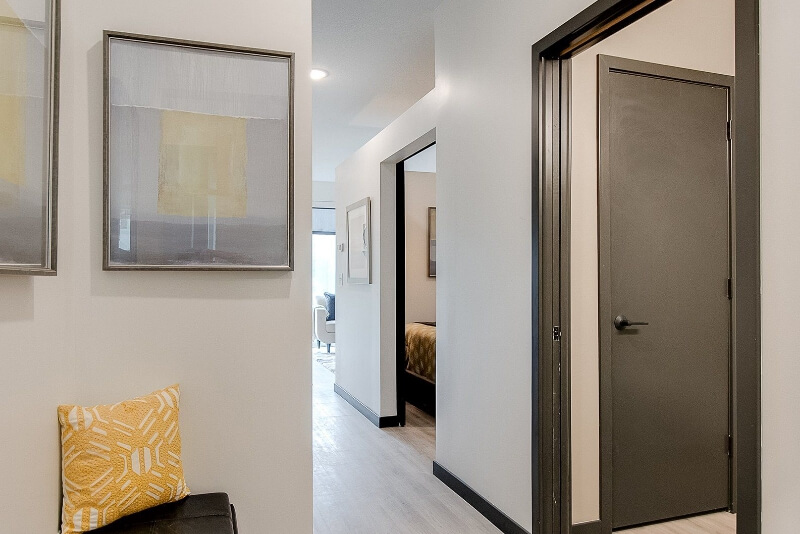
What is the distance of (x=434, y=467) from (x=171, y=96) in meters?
2.50

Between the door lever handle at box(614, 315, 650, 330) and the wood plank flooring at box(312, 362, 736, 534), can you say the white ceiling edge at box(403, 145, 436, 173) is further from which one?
the door lever handle at box(614, 315, 650, 330)

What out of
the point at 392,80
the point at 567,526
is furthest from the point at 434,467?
the point at 392,80

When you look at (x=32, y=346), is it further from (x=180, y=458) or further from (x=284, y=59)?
(x=284, y=59)

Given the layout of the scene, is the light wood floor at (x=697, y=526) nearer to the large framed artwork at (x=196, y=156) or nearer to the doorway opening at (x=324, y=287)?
the large framed artwork at (x=196, y=156)

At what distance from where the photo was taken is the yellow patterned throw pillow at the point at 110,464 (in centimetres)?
159

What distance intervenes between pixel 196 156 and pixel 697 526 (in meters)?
2.64

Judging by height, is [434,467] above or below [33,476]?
below

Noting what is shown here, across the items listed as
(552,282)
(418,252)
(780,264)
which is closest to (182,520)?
(552,282)

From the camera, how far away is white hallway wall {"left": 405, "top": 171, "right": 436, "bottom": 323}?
23.3ft

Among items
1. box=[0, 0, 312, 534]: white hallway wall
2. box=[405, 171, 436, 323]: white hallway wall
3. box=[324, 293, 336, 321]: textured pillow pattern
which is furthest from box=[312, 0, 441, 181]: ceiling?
box=[324, 293, 336, 321]: textured pillow pattern

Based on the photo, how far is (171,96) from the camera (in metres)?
1.88

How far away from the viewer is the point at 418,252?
7.18m

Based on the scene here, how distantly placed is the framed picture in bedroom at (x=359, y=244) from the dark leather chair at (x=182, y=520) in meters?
3.13

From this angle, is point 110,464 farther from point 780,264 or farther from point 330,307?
point 330,307
